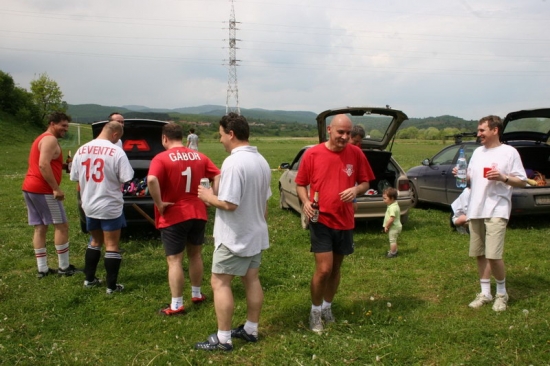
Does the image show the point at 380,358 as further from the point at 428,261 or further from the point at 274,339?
the point at 428,261

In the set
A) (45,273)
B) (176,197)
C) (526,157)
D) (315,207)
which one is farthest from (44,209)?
(526,157)

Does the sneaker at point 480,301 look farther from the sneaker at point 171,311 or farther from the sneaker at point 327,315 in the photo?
the sneaker at point 171,311

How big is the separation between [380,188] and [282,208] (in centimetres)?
282

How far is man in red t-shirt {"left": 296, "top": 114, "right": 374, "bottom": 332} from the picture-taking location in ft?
13.4

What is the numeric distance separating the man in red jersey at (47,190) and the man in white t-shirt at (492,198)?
4802 mm

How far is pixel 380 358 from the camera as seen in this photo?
3701mm

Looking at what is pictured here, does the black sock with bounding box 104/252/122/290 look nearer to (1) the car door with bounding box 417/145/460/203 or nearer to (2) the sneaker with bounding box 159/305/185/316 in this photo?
(2) the sneaker with bounding box 159/305/185/316

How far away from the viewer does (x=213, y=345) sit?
381 cm

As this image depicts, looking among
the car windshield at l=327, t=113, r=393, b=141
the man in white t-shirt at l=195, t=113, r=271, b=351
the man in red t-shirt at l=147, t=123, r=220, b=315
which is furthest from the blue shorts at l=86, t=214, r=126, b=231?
the car windshield at l=327, t=113, r=393, b=141

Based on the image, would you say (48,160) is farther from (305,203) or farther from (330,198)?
(330,198)

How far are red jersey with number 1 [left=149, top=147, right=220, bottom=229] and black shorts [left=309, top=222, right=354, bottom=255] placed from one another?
1.22 metres

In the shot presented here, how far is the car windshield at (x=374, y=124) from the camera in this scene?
7.77 m

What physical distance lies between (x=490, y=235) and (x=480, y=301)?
745 mm

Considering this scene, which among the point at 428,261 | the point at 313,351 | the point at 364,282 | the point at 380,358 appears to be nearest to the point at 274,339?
the point at 313,351
